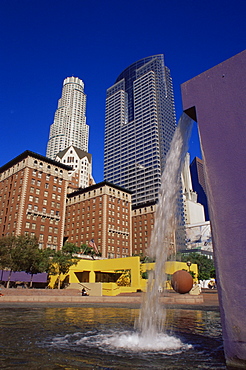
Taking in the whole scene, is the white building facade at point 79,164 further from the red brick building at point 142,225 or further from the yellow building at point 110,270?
the yellow building at point 110,270

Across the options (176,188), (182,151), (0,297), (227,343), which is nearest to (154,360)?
(227,343)

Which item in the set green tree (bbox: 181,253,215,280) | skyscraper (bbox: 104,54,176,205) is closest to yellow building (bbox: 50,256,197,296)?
green tree (bbox: 181,253,215,280)

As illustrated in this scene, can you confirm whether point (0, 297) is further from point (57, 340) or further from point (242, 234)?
point (242, 234)

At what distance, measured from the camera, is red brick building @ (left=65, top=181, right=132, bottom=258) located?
274 ft

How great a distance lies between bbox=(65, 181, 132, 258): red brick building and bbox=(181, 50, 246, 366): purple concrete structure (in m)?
76.7

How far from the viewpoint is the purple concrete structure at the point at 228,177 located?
5430 mm

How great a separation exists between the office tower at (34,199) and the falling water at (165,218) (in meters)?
61.0

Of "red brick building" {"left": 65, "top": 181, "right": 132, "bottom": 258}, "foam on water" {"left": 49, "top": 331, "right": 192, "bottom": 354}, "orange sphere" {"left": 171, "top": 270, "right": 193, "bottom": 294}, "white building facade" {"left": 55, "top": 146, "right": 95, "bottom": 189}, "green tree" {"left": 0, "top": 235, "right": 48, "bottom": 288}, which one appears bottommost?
"foam on water" {"left": 49, "top": 331, "right": 192, "bottom": 354}

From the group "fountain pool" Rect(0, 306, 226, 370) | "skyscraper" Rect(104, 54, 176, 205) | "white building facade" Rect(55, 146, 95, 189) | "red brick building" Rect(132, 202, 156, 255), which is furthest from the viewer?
"skyscraper" Rect(104, 54, 176, 205)

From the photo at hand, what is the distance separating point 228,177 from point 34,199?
68.6 metres

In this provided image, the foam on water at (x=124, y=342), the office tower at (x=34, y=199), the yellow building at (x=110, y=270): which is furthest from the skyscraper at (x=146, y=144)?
the foam on water at (x=124, y=342)

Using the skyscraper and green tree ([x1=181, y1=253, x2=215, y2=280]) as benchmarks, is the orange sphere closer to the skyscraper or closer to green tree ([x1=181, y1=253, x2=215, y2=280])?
green tree ([x1=181, y1=253, x2=215, y2=280])

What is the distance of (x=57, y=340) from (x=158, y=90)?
668 feet

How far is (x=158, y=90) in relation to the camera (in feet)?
643
